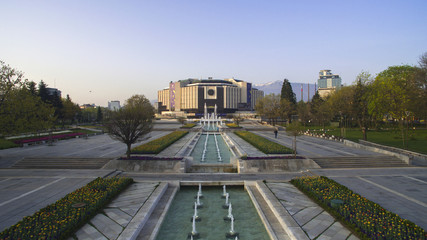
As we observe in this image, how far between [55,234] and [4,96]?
18.7 metres

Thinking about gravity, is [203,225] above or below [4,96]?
below

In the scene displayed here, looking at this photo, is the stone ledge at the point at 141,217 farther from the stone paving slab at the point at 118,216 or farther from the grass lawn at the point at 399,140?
the grass lawn at the point at 399,140

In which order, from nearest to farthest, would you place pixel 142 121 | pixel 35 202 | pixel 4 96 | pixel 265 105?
pixel 35 202 → pixel 142 121 → pixel 4 96 → pixel 265 105

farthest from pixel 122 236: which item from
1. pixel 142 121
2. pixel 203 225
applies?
pixel 142 121

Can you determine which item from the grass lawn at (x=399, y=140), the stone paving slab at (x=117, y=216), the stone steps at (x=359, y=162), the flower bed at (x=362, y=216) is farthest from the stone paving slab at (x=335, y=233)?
the grass lawn at (x=399, y=140)

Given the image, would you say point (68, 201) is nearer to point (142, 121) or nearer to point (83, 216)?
point (83, 216)

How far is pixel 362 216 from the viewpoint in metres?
7.88

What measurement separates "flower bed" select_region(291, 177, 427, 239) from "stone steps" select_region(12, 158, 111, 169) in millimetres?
14873

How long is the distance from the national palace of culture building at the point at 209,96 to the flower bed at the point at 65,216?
4350 inches

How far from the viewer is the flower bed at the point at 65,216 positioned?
6875mm

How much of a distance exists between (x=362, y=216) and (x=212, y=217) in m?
5.41

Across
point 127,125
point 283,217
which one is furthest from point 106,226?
point 127,125

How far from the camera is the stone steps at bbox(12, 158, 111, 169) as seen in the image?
17.3 meters

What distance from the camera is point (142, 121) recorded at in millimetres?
17484
